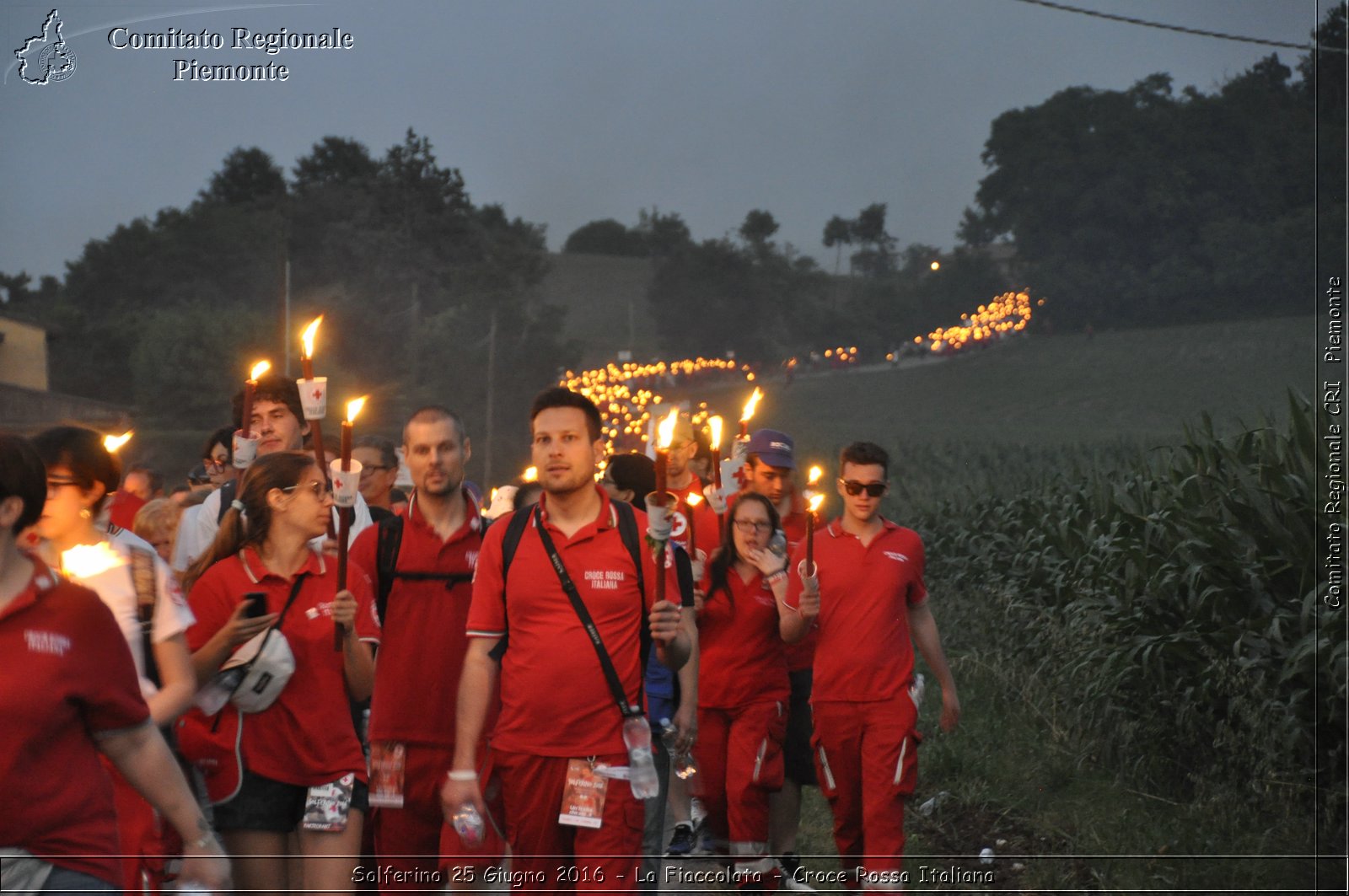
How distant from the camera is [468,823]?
4797mm

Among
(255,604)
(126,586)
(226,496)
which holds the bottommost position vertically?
(255,604)

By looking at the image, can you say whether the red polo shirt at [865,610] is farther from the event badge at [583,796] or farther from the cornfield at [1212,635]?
the event badge at [583,796]

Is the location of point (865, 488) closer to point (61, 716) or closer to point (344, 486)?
point (344, 486)

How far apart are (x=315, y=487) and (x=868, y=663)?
2.84 metres

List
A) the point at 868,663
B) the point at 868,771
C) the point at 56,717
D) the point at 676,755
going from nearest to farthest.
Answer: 1. the point at 56,717
2. the point at 676,755
3. the point at 868,771
4. the point at 868,663

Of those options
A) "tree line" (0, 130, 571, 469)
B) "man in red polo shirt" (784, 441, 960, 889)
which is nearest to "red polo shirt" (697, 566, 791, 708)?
"man in red polo shirt" (784, 441, 960, 889)

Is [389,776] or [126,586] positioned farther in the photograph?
[389,776]

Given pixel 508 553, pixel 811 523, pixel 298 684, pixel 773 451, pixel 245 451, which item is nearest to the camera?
pixel 298 684

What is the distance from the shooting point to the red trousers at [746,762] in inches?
286

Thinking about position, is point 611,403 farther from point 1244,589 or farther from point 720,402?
point 1244,589

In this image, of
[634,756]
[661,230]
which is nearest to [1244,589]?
[634,756]

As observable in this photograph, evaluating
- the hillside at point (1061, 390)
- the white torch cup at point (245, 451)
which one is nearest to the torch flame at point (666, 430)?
the white torch cup at point (245, 451)

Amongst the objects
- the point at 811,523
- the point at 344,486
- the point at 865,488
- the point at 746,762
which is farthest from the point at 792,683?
the point at 344,486

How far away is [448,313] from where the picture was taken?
64125 millimetres
